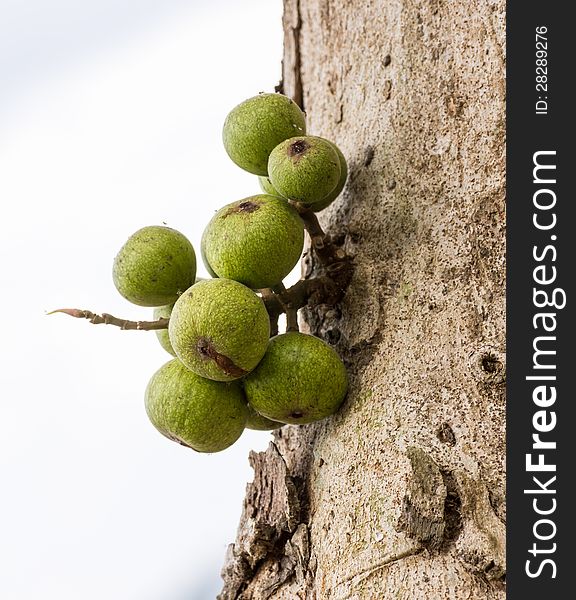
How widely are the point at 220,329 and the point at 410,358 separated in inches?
21.3

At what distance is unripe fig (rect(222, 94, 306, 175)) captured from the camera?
2.46 m

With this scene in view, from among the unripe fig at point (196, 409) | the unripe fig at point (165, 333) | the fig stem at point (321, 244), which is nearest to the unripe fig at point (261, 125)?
the fig stem at point (321, 244)

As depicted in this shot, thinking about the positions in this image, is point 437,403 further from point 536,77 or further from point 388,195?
point 536,77

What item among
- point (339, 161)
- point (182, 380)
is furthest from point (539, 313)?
point (182, 380)

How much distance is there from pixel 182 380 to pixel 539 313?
3.30 ft

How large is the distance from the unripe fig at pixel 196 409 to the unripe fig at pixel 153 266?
0.82 feet

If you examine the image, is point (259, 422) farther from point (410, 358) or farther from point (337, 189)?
point (337, 189)

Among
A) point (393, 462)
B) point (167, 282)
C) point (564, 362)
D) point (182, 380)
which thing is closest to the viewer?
point (564, 362)

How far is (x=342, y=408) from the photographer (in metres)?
2.28

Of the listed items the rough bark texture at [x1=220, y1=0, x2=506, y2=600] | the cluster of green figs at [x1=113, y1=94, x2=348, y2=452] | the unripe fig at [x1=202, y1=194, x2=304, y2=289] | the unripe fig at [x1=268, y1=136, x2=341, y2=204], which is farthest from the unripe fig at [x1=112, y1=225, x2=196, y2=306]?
the rough bark texture at [x1=220, y1=0, x2=506, y2=600]

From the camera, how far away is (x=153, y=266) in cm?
232

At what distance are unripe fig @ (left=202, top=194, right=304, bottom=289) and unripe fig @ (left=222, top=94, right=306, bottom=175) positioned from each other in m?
0.28

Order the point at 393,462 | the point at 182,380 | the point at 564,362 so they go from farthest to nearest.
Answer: the point at 182,380
the point at 393,462
the point at 564,362

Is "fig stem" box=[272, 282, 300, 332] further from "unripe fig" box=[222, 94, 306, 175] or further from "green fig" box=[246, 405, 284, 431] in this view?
"unripe fig" box=[222, 94, 306, 175]
